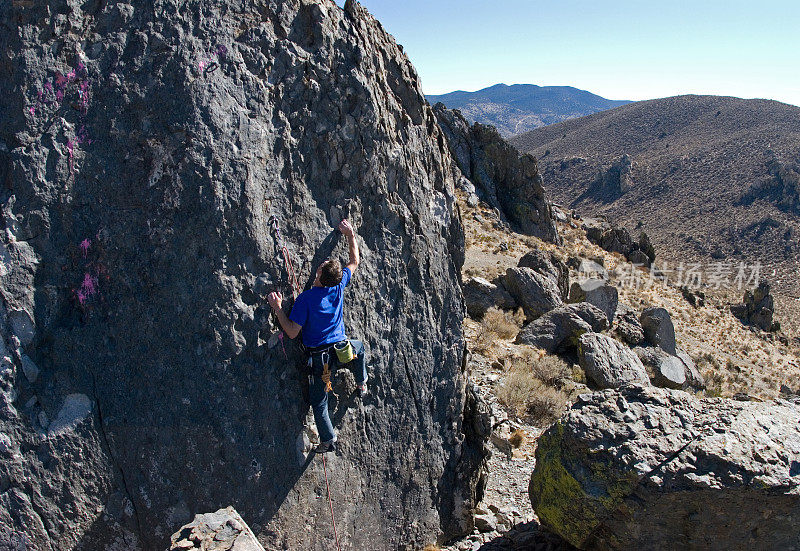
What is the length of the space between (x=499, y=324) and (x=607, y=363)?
306cm

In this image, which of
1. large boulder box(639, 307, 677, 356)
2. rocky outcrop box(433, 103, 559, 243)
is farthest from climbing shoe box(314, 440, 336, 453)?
rocky outcrop box(433, 103, 559, 243)

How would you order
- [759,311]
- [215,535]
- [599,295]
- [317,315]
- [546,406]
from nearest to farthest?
[215,535] → [317,315] → [546,406] → [599,295] → [759,311]

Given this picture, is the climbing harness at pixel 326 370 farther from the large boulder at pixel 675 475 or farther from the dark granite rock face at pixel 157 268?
the large boulder at pixel 675 475

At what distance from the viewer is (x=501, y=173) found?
119ft

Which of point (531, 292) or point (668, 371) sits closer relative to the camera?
point (668, 371)

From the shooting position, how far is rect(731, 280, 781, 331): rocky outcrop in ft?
108

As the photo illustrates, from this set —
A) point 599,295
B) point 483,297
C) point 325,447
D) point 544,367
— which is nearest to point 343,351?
point 325,447

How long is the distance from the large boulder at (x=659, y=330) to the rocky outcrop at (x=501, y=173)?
57.7 feet

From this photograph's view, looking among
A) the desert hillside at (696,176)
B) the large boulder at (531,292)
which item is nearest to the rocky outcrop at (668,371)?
the large boulder at (531,292)

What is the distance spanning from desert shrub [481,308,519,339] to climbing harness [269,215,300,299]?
9.51 metres

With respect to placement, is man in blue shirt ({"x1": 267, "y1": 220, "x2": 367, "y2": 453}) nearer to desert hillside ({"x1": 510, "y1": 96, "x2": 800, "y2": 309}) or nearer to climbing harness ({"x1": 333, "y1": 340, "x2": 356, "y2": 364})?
climbing harness ({"x1": 333, "y1": 340, "x2": 356, "y2": 364})

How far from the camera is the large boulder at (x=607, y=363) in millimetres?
11270

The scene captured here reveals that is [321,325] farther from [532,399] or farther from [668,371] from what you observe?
[668,371]

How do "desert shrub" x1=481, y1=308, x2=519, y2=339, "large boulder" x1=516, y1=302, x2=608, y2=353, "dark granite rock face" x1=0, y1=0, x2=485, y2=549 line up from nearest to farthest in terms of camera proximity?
"dark granite rock face" x1=0, y1=0, x2=485, y2=549 → "large boulder" x1=516, y1=302, x2=608, y2=353 → "desert shrub" x1=481, y1=308, x2=519, y2=339
